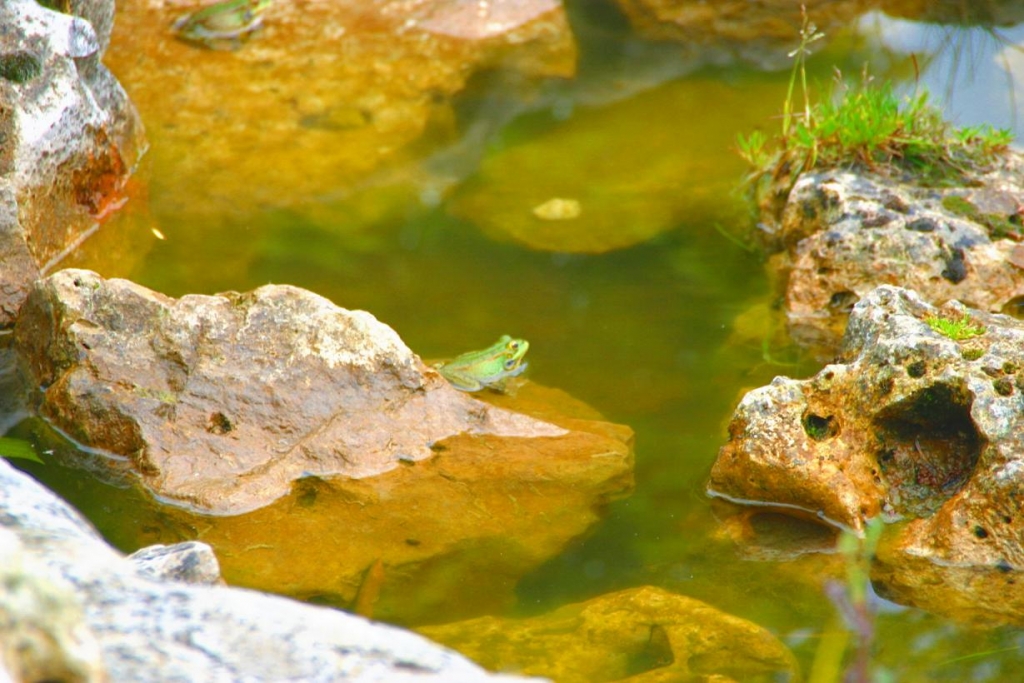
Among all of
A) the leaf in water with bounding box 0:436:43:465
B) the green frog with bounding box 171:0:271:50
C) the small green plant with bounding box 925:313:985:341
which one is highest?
the green frog with bounding box 171:0:271:50

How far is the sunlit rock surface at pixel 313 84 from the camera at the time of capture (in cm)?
695

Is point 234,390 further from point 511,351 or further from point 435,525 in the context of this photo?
point 511,351

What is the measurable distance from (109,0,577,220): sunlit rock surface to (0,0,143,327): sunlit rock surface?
61 centimetres

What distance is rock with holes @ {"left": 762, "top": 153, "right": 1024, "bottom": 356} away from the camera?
5.73 m

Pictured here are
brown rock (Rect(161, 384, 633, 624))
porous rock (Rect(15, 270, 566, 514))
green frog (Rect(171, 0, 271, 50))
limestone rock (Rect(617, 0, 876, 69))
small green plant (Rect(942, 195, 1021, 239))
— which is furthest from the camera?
limestone rock (Rect(617, 0, 876, 69))

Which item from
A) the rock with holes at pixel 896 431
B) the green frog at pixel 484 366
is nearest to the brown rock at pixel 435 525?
the green frog at pixel 484 366

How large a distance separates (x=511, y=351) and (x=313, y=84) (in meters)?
3.88

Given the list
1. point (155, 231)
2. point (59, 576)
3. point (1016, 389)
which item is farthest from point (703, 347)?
point (59, 576)

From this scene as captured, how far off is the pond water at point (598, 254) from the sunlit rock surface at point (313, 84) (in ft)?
0.13

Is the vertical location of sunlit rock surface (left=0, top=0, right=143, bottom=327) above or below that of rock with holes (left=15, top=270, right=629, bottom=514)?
above

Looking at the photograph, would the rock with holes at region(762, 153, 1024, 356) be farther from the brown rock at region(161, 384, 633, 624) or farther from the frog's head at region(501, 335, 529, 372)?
the brown rock at region(161, 384, 633, 624)

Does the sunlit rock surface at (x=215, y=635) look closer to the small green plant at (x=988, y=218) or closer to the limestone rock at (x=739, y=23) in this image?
the small green plant at (x=988, y=218)

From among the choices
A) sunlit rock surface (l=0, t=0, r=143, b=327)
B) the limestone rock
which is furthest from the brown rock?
the limestone rock

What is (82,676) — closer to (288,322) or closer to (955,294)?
(288,322)
